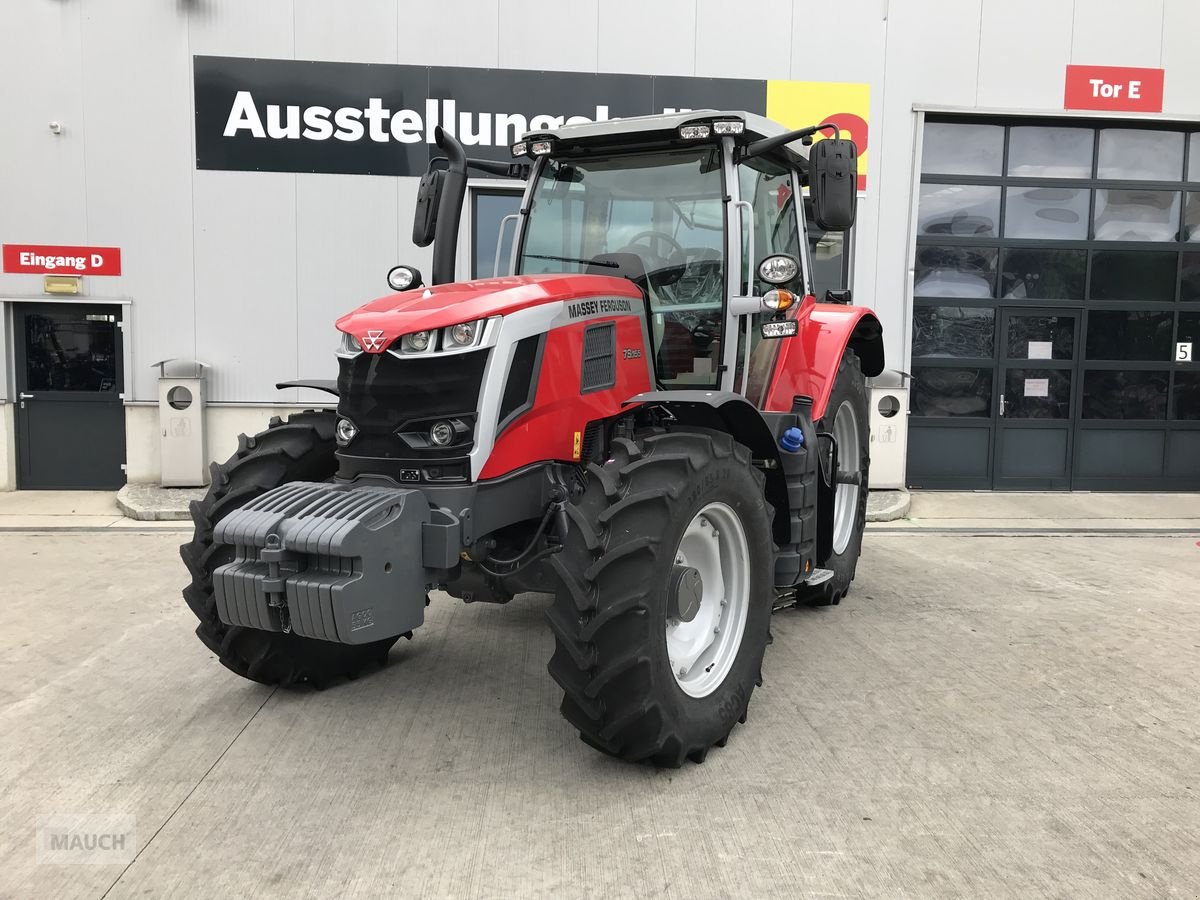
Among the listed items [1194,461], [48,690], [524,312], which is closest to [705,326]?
[524,312]

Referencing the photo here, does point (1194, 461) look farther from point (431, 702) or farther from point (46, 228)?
point (46, 228)

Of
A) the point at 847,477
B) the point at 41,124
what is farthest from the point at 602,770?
the point at 41,124

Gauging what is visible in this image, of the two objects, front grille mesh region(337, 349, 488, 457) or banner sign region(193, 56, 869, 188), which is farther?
banner sign region(193, 56, 869, 188)

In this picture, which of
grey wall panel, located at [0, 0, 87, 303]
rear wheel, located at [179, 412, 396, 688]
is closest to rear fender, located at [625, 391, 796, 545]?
rear wheel, located at [179, 412, 396, 688]

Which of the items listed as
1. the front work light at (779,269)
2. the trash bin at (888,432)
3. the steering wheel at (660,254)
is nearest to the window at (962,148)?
the trash bin at (888,432)

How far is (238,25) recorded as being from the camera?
8.75 meters

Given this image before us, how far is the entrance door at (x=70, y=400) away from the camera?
911cm

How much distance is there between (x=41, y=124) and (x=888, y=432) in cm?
871

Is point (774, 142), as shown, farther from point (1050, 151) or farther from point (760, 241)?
point (1050, 151)

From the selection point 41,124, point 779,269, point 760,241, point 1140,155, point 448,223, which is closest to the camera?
point 779,269

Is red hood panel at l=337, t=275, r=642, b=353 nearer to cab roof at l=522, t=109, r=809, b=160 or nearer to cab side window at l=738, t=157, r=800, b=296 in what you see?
cab roof at l=522, t=109, r=809, b=160

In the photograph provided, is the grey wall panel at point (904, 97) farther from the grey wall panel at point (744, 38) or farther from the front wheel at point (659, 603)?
the front wheel at point (659, 603)

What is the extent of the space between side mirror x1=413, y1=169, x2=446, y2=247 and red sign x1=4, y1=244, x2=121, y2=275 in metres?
6.03

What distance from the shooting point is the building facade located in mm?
8781
